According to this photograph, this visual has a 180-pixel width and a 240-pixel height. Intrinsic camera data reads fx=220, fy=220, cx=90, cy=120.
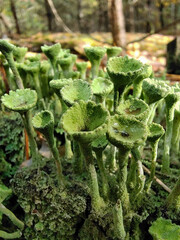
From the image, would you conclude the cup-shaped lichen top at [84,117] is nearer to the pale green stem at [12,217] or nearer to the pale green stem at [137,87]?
the pale green stem at [137,87]

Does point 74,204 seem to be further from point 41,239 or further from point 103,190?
point 41,239

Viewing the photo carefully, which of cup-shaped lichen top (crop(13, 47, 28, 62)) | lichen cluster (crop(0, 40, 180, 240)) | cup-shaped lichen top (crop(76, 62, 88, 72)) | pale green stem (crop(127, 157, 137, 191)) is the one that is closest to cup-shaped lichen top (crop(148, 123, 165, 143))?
lichen cluster (crop(0, 40, 180, 240))

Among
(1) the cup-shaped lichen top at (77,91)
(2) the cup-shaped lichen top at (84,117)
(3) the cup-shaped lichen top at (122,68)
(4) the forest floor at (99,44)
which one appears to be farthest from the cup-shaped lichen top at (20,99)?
(4) the forest floor at (99,44)

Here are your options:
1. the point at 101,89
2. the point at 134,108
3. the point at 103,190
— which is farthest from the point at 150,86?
the point at 103,190

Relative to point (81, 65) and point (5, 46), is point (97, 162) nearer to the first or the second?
point (5, 46)

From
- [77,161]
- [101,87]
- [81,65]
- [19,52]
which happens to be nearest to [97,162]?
[77,161]

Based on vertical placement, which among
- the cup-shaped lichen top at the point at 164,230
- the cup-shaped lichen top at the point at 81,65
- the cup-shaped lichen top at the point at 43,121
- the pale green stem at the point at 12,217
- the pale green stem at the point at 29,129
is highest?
the cup-shaped lichen top at the point at 43,121
